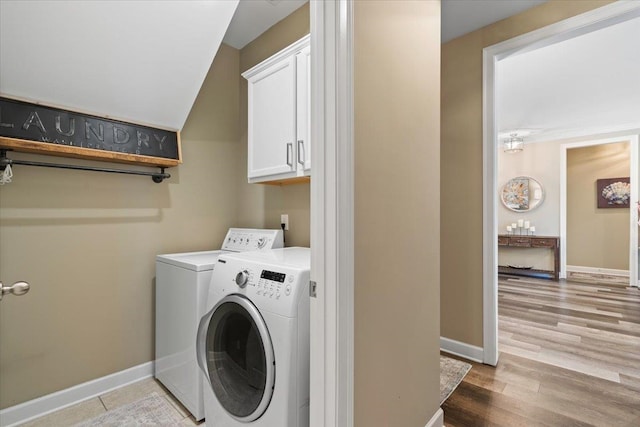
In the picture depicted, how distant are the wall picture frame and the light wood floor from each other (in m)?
2.66

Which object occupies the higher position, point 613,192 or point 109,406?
point 613,192

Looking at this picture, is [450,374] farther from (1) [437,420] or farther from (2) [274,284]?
(2) [274,284]

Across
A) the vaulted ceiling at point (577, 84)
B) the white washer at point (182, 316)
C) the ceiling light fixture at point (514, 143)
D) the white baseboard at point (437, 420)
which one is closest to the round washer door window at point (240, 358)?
the white washer at point (182, 316)

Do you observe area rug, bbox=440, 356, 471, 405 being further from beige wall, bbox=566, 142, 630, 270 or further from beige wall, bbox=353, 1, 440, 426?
beige wall, bbox=566, 142, 630, 270

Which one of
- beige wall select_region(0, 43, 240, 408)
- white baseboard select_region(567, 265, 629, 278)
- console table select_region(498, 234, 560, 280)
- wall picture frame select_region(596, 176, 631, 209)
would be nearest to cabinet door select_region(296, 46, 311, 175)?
beige wall select_region(0, 43, 240, 408)

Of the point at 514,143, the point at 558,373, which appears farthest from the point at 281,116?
the point at 514,143

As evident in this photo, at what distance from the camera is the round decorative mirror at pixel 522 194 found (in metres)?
5.69

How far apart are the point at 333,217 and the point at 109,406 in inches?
74.7

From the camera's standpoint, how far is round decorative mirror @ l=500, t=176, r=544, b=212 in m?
5.69

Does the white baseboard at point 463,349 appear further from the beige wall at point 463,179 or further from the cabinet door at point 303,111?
the cabinet door at point 303,111

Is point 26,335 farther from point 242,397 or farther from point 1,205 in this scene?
point 242,397

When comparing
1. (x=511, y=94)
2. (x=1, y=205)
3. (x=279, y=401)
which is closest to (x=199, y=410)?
(x=279, y=401)

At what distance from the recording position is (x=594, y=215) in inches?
225

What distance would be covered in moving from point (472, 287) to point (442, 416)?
40.9 inches
